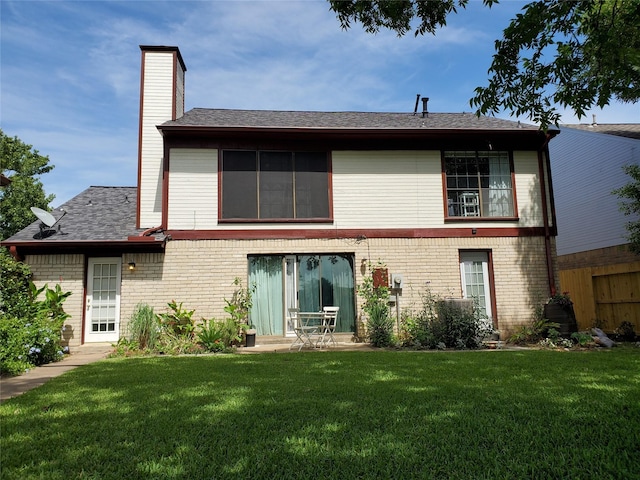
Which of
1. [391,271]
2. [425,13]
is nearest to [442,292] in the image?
[391,271]

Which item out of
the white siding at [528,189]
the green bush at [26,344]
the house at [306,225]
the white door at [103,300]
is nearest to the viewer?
the green bush at [26,344]

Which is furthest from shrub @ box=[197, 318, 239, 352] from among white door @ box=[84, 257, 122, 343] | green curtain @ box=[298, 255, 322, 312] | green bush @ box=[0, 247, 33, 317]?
green bush @ box=[0, 247, 33, 317]

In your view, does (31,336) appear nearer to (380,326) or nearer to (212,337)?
(212,337)

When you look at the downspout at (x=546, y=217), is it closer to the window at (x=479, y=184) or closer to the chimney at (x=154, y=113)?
the window at (x=479, y=184)

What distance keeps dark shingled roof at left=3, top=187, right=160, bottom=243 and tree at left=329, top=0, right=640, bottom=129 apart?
8129mm

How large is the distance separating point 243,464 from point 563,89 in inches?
250

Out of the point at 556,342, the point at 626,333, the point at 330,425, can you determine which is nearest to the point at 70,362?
the point at 330,425

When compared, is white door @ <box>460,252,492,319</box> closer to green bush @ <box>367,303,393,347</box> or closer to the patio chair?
green bush @ <box>367,303,393,347</box>

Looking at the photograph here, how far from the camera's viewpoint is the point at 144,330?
9539 millimetres

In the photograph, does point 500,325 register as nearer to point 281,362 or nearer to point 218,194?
point 281,362

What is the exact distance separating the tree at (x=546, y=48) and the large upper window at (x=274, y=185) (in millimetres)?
5743

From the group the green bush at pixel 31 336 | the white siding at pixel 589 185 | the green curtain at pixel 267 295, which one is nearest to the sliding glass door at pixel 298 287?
the green curtain at pixel 267 295

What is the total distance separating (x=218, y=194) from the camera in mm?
11219

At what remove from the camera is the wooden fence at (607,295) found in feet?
42.9
